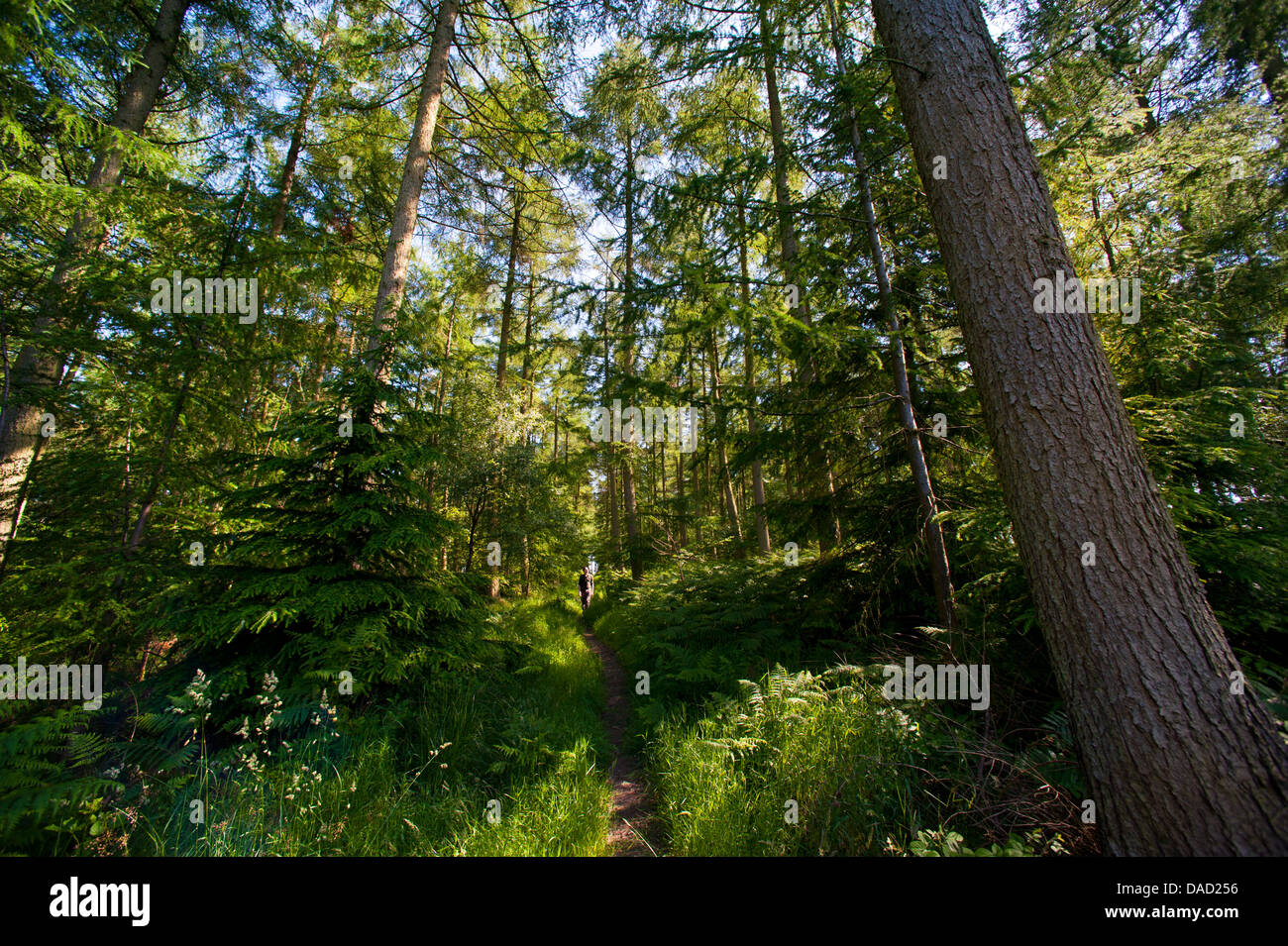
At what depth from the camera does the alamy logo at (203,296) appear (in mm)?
4059

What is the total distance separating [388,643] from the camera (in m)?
3.92

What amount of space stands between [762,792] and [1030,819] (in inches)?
58.6

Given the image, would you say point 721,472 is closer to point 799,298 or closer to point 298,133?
point 799,298

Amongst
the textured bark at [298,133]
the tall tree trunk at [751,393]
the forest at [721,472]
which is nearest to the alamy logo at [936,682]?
the forest at [721,472]

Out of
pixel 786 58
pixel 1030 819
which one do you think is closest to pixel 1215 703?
pixel 1030 819

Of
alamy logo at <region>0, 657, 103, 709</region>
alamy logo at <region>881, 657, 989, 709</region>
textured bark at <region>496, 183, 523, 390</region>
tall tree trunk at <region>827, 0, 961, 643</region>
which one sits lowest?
alamy logo at <region>881, 657, 989, 709</region>

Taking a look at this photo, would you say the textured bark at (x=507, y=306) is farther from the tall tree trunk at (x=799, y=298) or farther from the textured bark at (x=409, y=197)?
the tall tree trunk at (x=799, y=298)

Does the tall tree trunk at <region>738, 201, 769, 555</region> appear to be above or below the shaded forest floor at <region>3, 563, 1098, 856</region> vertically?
above

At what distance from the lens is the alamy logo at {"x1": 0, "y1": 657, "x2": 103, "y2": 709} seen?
2998 millimetres

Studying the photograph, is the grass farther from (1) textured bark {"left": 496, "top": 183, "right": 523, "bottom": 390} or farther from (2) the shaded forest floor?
(1) textured bark {"left": 496, "top": 183, "right": 523, "bottom": 390}

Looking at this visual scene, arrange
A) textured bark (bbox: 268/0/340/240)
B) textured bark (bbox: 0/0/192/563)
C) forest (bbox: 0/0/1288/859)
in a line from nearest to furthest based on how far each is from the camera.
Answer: forest (bbox: 0/0/1288/859) < textured bark (bbox: 0/0/192/563) < textured bark (bbox: 268/0/340/240)

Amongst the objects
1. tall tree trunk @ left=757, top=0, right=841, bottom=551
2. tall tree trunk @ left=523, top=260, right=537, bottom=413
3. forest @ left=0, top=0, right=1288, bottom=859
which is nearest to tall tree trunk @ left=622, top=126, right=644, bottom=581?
tall tree trunk @ left=523, top=260, right=537, bottom=413

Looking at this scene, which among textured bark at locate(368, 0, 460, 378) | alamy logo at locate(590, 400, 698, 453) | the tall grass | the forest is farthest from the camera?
alamy logo at locate(590, 400, 698, 453)

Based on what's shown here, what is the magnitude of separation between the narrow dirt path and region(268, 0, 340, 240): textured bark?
10.8 metres
